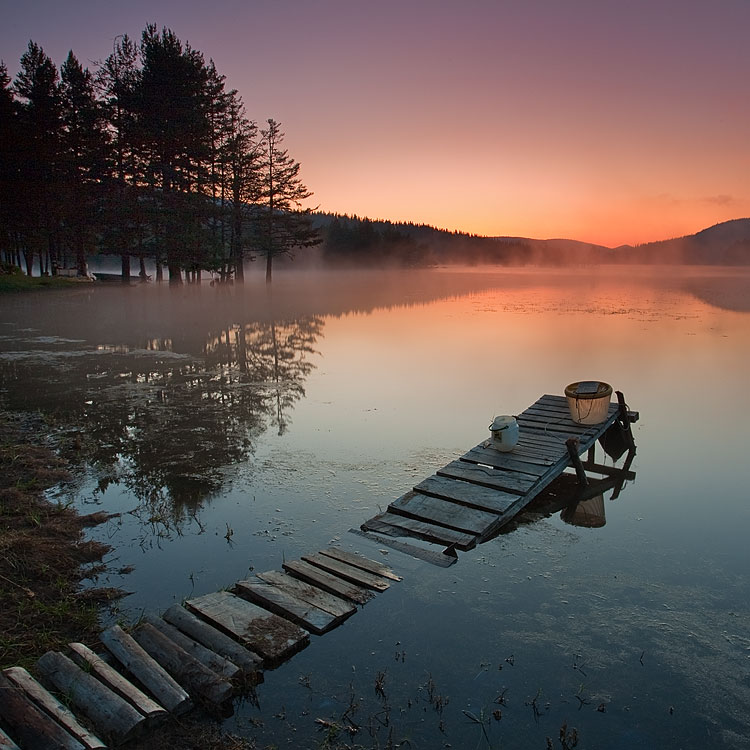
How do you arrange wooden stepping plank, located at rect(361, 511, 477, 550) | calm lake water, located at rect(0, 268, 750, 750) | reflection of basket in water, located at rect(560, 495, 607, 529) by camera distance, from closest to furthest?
calm lake water, located at rect(0, 268, 750, 750), wooden stepping plank, located at rect(361, 511, 477, 550), reflection of basket in water, located at rect(560, 495, 607, 529)

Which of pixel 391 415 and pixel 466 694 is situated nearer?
pixel 466 694

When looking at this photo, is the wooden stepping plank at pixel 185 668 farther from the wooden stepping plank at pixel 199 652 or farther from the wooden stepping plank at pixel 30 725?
the wooden stepping plank at pixel 30 725

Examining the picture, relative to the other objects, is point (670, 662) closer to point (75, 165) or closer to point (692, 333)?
point (692, 333)

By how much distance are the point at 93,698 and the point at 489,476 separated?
218 inches

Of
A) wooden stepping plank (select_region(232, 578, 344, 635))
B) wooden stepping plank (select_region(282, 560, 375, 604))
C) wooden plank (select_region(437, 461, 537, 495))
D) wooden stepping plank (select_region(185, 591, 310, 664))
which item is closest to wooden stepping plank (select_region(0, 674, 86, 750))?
wooden stepping plank (select_region(185, 591, 310, 664))

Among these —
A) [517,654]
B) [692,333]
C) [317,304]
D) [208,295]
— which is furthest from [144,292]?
[517,654]

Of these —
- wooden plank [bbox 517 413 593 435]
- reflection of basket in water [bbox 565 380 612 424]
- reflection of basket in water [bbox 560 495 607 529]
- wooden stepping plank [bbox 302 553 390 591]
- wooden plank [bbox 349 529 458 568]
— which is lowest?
reflection of basket in water [bbox 560 495 607 529]

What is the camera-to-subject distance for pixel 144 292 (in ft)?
147

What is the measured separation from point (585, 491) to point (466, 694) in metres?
5.20

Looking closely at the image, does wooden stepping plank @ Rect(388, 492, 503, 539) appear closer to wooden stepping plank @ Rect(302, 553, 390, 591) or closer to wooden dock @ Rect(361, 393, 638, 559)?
wooden dock @ Rect(361, 393, 638, 559)

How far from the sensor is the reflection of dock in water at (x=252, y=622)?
12.0 ft

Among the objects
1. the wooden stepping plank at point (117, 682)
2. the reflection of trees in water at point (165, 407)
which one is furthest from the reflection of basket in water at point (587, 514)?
the wooden stepping plank at point (117, 682)

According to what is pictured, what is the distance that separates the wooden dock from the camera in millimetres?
6699

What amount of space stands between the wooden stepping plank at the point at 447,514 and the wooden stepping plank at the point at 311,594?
1836 millimetres
